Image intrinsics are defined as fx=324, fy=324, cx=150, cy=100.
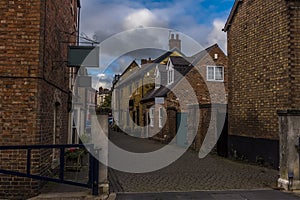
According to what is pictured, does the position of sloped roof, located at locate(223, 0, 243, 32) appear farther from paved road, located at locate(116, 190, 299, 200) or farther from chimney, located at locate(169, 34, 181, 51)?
chimney, located at locate(169, 34, 181, 51)

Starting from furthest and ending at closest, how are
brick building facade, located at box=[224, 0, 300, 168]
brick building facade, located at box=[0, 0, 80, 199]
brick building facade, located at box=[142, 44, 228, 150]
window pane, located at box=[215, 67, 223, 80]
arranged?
window pane, located at box=[215, 67, 223, 80] → brick building facade, located at box=[142, 44, 228, 150] → brick building facade, located at box=[224, 0, 300, 168] → brick building facade, located at box=[0, 0, 80, 199]

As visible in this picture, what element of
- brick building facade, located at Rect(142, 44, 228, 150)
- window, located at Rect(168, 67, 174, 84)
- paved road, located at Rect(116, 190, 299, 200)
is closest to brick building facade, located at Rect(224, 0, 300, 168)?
paved road, located at Rect(116, 190, 299, 200)

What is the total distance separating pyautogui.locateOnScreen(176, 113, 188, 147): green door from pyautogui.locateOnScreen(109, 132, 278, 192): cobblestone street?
20.5ft

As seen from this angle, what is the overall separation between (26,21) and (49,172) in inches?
166

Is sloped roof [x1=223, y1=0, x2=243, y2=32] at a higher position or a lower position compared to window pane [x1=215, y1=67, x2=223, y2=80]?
higher

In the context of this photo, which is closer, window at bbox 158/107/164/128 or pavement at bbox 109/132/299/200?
pavement at bbox 109/132/299/200

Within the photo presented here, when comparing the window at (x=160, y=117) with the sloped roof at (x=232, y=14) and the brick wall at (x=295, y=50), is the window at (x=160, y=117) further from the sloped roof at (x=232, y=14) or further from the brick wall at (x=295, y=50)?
the brick wall at (x=295, y=50)

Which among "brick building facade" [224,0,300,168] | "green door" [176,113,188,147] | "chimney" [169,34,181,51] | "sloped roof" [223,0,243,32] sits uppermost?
"chimney" [169,34,181,51]

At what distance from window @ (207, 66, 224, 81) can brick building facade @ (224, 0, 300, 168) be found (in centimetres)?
879

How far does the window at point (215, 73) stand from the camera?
77.2ft

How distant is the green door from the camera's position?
19048 millimetres

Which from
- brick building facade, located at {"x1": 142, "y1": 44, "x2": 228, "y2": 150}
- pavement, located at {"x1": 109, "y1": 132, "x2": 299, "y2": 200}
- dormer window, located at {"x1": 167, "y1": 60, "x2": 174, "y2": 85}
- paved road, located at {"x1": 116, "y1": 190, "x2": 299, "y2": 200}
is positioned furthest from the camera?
dormer window, located at {"x1": 167, "y1": 60, "x2": 174, "y2": 85}

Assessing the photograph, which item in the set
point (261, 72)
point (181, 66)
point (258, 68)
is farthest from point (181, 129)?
point (261, 72)

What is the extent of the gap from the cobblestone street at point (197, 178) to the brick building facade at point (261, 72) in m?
1.11
